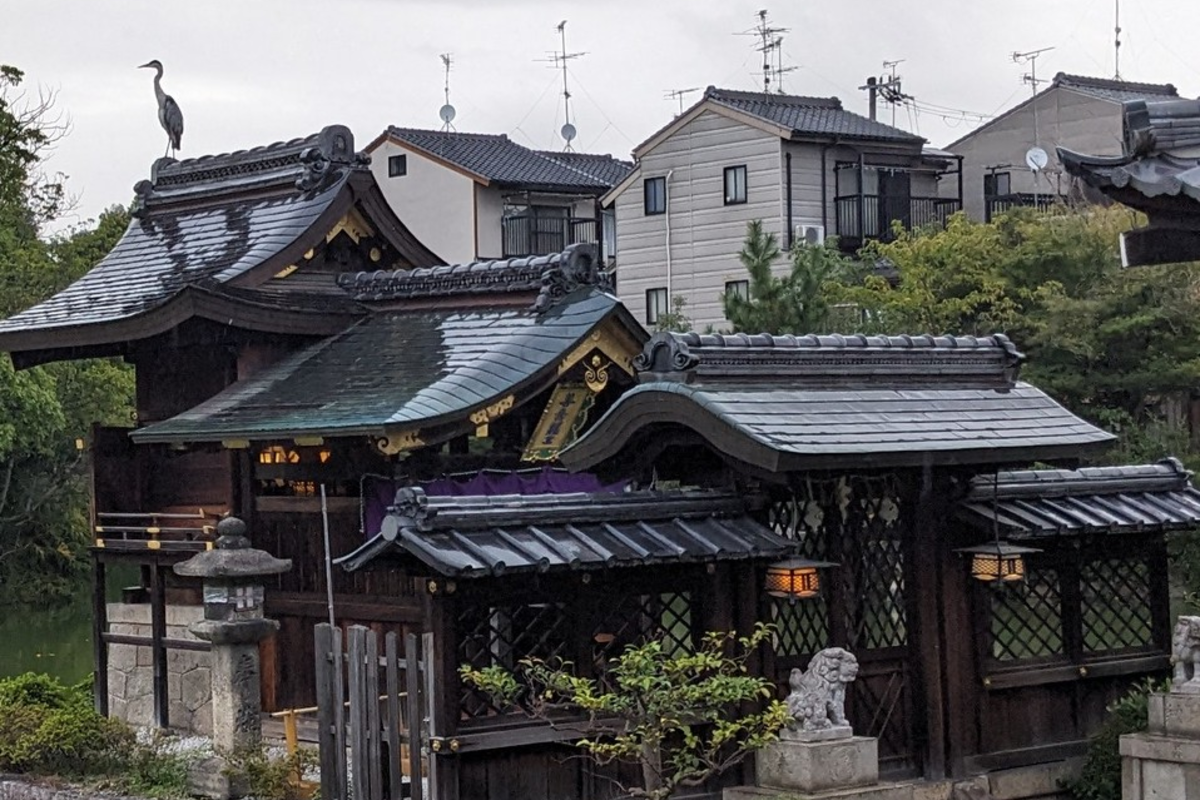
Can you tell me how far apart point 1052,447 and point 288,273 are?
945 cm

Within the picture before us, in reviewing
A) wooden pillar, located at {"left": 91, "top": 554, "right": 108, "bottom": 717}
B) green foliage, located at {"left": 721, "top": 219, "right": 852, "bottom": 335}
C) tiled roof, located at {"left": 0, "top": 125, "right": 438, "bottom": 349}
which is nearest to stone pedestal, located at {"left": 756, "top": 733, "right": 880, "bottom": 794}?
tiled roof, located at {"left": 0, "top": 125, "right": 438, "bottom": 349}

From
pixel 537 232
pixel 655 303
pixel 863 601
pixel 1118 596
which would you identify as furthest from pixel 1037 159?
pixel 863 601

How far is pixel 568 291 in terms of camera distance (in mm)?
19641

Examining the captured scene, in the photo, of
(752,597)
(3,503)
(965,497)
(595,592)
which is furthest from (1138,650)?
(3,503)

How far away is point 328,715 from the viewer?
14.1m

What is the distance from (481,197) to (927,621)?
30.8 m

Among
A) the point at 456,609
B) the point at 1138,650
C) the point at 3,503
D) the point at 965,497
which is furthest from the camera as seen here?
the point at 3,503

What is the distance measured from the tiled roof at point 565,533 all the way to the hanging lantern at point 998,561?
177 centimetres

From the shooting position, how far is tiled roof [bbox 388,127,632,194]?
4462 centimetres

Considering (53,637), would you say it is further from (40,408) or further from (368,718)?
(368,718)

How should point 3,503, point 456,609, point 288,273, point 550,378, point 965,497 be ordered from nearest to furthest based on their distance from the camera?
point 456,609, point 965,497, point 550,378, point 288,273, point 3,503

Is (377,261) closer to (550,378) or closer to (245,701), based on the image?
(550,378)

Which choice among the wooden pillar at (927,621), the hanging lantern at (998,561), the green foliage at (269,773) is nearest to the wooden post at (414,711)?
the green foliage at (269,773)

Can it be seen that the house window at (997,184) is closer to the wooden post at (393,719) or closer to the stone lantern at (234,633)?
the stone lantern at (234,633)
